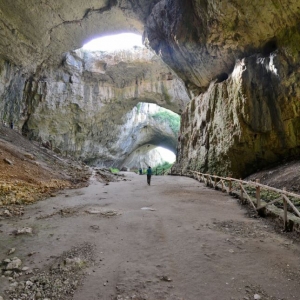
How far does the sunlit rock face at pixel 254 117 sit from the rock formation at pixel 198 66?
1.9 inches

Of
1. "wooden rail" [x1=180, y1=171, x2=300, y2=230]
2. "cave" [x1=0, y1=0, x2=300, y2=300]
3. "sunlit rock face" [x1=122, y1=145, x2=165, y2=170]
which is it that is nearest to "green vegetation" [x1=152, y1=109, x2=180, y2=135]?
"cave" [x1=0, y1=0, x2=300, y2=300]

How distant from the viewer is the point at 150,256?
3.77 metres

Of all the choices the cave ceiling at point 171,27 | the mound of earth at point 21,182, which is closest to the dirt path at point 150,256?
the mound of earth at point 21,182

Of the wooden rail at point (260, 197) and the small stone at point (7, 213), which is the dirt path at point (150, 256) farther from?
the wooden rail at point (260, 197)

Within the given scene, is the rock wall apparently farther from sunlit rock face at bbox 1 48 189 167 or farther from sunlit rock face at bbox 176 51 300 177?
sunlit rock face at bbox 1 48 189 167

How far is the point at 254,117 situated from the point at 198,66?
22.1 ft

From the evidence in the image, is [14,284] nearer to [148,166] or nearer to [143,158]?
[148,166]

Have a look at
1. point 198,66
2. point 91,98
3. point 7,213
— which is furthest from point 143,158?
point 7,213

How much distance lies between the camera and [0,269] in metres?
3.16

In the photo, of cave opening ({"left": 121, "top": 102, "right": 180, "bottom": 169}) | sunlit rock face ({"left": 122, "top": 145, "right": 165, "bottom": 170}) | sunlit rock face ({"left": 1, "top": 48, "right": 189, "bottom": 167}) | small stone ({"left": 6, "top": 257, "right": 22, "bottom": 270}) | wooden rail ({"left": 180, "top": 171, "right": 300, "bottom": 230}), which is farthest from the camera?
sunlit rock face ({"left": 122, "top": 145, "right": 165, "bottom": 170})

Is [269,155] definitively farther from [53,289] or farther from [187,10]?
[53,289]

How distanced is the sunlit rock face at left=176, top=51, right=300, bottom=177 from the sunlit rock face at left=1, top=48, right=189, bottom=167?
17.9 metres

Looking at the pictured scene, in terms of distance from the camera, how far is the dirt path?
2.82m

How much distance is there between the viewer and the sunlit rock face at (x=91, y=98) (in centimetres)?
2645
